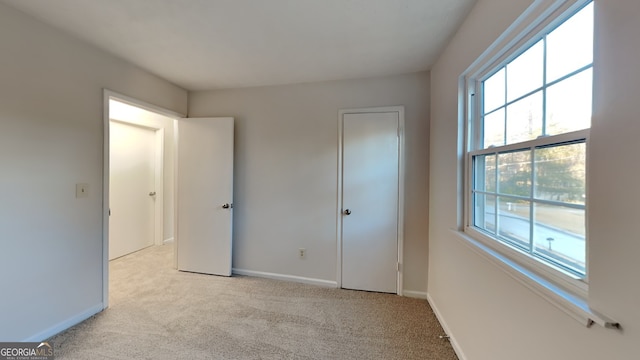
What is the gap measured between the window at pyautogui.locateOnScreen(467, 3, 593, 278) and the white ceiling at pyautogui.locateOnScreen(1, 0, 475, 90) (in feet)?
2.24

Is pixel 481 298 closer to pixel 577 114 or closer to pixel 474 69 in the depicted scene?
pixel 577 114

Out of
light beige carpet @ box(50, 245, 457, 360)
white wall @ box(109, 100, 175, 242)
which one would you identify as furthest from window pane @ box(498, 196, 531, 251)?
white wall @ box(109, 100, 175, 242)

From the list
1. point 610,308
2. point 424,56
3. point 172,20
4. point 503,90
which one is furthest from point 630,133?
point 172,20

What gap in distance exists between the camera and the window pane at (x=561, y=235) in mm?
923

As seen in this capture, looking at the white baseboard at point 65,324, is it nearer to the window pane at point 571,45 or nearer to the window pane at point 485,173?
the window pane at point 485,173

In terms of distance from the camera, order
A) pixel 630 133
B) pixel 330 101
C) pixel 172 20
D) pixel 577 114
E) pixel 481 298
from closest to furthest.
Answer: pixel 630 133 < pixel 577 114 < pixel 481 298 < pixel 172 20 < pixel 330 101

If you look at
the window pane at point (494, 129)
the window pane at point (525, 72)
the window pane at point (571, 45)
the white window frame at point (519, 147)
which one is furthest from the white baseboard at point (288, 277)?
the window pane at point (571, 45)

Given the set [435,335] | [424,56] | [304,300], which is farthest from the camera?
[304,300]

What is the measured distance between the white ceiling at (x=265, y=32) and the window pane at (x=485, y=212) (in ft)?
4.02

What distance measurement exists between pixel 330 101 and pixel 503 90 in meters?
1.70

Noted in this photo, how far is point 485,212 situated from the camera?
1682mm

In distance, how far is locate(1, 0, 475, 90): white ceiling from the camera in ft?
5.30

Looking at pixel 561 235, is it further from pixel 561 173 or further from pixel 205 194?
pixel 205 194

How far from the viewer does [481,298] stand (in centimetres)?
148
